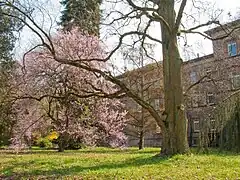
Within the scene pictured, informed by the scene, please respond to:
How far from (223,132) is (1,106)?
14.4 m

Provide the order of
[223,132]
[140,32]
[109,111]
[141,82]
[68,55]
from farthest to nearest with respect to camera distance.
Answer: [141,82], [109,111], [68,55], [223,132], [140,32]

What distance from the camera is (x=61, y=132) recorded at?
25.0 metres

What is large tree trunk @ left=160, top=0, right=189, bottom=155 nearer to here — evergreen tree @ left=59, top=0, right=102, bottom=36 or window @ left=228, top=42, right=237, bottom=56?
evergreen tree @ left=59, top=0, right=102, bottom=36

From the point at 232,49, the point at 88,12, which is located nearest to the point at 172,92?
the point at 88,12

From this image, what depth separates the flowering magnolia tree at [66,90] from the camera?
23.8 meters

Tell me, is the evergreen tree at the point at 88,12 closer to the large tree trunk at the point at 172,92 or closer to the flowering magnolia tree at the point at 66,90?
the large tree trunk at the point at 172,92

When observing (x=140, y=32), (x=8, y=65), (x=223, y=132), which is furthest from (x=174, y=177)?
(x=8, y=65)

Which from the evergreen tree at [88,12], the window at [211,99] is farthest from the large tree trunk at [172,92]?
the window at [211,99]

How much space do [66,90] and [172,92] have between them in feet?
31.4

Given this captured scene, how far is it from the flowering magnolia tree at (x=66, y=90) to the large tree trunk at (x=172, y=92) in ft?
26.1

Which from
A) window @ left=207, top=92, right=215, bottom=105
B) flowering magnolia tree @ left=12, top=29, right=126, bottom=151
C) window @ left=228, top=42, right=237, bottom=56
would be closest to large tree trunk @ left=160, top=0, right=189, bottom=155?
flowering magnolia tree @ left=12, top=29, right=126, bottom=151

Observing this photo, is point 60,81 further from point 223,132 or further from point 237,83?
point 237,83

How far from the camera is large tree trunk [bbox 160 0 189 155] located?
1512cm

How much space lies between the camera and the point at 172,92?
1545cm
